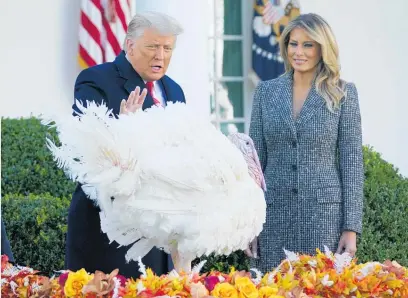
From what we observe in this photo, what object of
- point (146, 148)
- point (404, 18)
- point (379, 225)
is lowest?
point (379, 225)

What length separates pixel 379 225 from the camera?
6.41 metres

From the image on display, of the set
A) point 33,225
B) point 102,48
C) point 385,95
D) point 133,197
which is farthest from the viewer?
point 385,95

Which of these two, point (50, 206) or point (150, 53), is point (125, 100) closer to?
point (150, 53)

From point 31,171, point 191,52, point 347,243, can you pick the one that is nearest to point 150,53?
point 347,243

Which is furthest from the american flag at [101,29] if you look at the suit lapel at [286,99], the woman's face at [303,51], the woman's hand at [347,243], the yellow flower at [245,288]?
the yellow flower at [245,288]

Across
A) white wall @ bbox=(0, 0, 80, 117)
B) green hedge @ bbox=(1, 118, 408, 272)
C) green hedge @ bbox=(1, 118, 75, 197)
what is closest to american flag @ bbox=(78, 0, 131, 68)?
white wall @ bbox=(0, 0, 80, 117)

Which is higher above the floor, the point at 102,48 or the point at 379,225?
the point at 102,48

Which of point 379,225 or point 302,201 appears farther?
point 379,225

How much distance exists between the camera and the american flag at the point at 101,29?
30.5ft

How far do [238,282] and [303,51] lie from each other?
73.2 inches

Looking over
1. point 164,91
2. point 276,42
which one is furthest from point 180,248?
point 276,42

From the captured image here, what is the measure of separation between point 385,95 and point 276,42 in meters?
1.40

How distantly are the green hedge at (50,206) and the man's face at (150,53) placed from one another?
1786mm

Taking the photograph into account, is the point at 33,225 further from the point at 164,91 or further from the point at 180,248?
the point at 180,248
